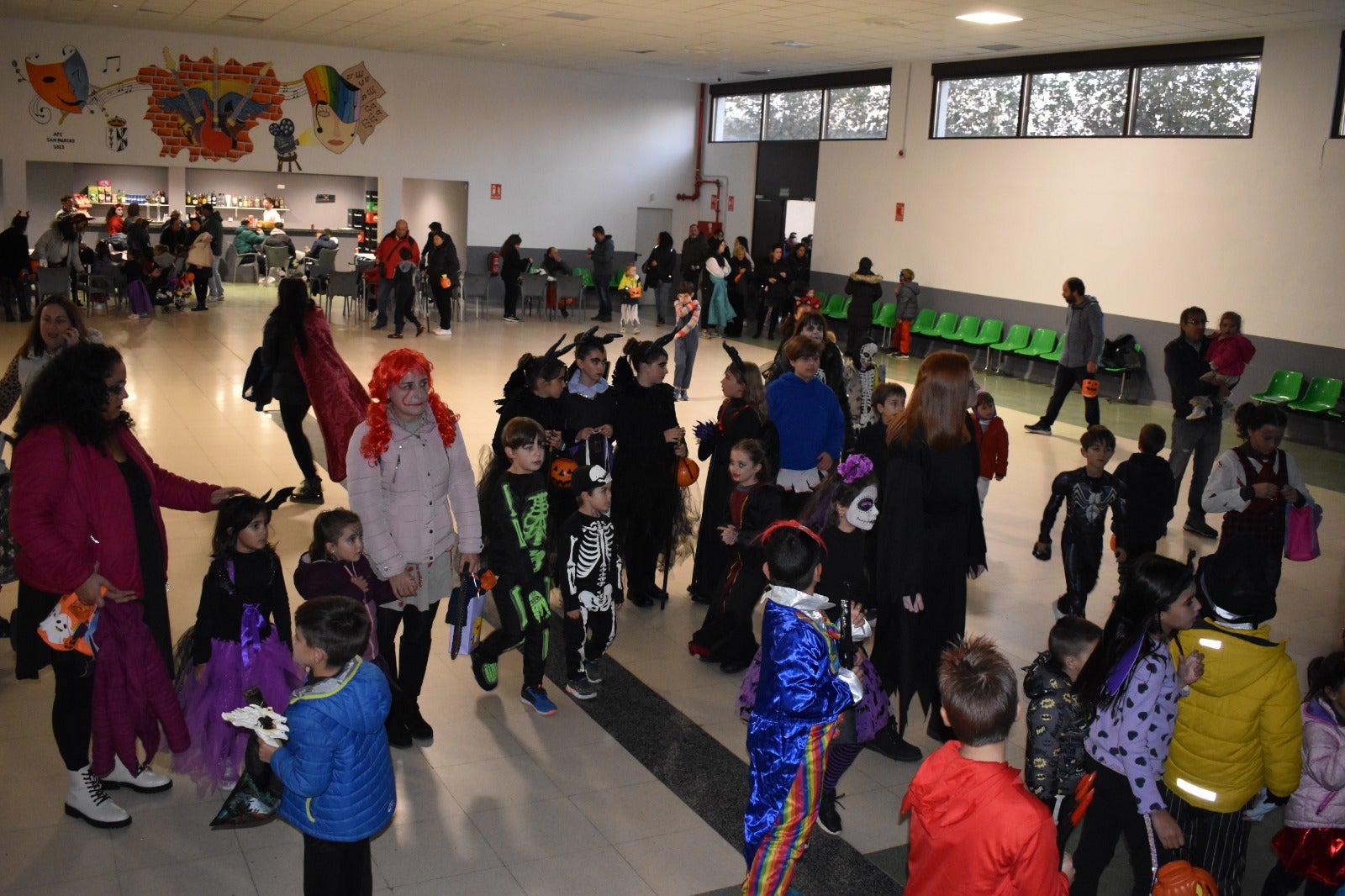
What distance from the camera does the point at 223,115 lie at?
763 inches

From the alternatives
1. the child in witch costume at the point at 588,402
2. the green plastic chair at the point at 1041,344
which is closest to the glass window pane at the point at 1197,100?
the green plastic chair at the point at 1041,344

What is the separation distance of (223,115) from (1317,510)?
18.1m

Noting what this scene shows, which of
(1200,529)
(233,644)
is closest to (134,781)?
(233,644)

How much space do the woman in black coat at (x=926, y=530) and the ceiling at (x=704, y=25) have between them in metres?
8.81

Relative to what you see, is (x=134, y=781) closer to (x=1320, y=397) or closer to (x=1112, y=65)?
(x=1320, y=397)

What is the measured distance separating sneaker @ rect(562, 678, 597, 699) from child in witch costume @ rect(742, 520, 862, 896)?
191cm

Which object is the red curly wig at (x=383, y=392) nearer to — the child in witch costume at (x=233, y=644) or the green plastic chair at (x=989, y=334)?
the child in witch costume at (x=233, y=644)

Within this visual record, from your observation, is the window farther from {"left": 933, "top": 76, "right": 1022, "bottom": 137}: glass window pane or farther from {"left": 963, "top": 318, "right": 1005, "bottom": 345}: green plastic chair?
{"left": 963, "top": 318, "right": 1005, "bottom": 345}: green plastic chair

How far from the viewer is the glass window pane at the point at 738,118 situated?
21.8m

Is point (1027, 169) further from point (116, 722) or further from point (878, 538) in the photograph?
point (116, 722)

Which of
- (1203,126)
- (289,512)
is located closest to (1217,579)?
(289,512)

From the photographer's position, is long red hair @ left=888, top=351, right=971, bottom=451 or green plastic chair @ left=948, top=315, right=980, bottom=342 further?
green plastic chair @ left=948, top=315, right=980, bottom=342

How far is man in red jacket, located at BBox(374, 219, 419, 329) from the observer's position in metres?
16.6

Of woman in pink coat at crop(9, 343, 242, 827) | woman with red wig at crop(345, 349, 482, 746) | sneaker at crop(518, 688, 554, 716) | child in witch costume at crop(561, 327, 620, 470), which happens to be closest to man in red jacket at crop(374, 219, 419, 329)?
child in witch costume at crop(561, 327, 620, 470)
